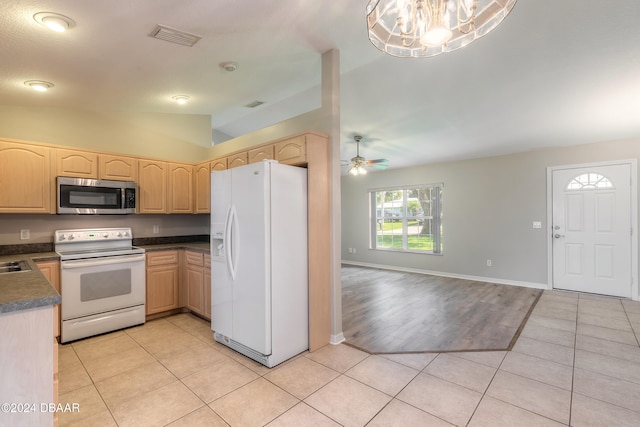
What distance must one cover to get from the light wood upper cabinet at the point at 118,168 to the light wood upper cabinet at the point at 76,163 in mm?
76

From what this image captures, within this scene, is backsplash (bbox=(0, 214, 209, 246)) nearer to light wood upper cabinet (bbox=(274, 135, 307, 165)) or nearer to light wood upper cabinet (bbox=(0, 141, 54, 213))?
light wood upper cabinet (bbox=(0, 141, 54, 213))

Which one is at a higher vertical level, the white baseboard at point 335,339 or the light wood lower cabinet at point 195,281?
the light wood lower cabinet at point 195,281

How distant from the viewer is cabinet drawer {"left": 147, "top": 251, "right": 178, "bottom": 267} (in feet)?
12.0

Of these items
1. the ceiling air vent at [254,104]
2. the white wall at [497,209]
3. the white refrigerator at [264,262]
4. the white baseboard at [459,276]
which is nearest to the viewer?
the white refrigerator at [264,262]

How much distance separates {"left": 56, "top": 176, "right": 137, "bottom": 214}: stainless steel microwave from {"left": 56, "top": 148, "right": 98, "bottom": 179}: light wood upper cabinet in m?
0.07

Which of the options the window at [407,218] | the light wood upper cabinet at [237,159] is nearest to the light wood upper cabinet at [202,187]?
the light wood upper cabinet at [237,159]

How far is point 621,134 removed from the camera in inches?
170

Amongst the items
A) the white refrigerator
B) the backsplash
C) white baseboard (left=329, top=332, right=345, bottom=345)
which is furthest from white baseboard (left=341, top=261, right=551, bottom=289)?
the white refrigerator

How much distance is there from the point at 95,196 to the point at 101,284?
3.42ft

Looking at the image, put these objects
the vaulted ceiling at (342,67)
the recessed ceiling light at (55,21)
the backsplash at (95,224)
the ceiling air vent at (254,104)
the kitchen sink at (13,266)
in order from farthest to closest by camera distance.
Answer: the ceiling air vent at (254,104) < the backsplash at (95,224) < the kitchen sink at (13,266) < the vaulted ceiling at (342,67) < the recessed ceiling light at (55,21)

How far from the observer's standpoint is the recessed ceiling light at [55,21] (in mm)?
1887

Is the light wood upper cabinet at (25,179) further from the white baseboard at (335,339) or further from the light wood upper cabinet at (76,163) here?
the white baseboard at (335,339)

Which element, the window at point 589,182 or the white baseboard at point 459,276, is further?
the white baseboard at point 459,276

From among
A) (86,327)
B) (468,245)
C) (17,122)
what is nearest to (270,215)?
(86,327)
